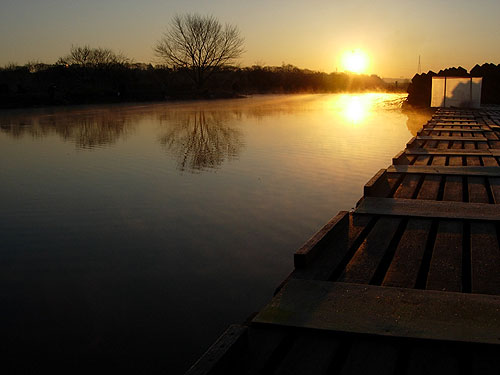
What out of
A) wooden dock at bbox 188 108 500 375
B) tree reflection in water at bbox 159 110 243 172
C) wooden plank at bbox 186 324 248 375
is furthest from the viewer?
tree reflection in water at bbox 159 110 243 172

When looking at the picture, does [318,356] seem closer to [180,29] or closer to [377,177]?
[377,177]

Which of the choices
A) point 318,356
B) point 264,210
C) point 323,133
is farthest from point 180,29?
point 318,356

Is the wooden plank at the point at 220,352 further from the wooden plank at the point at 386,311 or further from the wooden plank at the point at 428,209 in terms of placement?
the wooden plank at the point at 428,209

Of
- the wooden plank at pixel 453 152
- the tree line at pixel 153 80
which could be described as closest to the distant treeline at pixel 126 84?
the tree line at pixel 153 80

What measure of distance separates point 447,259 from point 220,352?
2010mm

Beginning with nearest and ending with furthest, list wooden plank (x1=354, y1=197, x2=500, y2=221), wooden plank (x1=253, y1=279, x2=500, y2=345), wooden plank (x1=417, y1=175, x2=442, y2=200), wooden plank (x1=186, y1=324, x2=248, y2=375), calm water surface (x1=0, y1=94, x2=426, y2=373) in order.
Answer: wooden plank (x1=186, y1=324, x2=248, y2=375), wooden plank (x1=253, y1=279, x2=500, y2=345), calm water surface (x1=0, y1=94, x2=426, y2=373), wooden plank (x1=354, y1=197, x2=500, y2=221), wooden plank (x1=417, y1=175, x2=442, y2=200)

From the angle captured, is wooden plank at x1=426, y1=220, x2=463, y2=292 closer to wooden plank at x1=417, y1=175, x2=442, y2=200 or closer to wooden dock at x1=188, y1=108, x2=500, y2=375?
wooden dock at x1=188, y1=108, x2=500, y2=375

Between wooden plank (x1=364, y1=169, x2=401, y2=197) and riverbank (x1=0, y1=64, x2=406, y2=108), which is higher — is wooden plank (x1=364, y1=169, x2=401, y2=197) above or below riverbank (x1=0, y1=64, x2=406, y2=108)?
below

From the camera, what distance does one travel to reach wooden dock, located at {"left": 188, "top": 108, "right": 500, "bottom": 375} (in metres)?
2.20

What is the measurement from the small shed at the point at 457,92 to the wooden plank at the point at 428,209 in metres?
20.4

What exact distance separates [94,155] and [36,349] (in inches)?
370

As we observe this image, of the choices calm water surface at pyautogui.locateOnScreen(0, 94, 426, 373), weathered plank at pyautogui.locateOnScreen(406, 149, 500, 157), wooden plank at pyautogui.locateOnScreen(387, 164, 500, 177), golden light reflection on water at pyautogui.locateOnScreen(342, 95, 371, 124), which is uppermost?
golden light reflection on water at pyautogui.locateOnScreen(342, 95, 371, 124)

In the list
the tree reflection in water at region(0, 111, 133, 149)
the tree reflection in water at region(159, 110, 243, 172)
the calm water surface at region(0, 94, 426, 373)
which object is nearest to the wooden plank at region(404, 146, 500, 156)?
the calm water surface at region(0, 94, 426, 373)

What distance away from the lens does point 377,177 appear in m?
5.67
